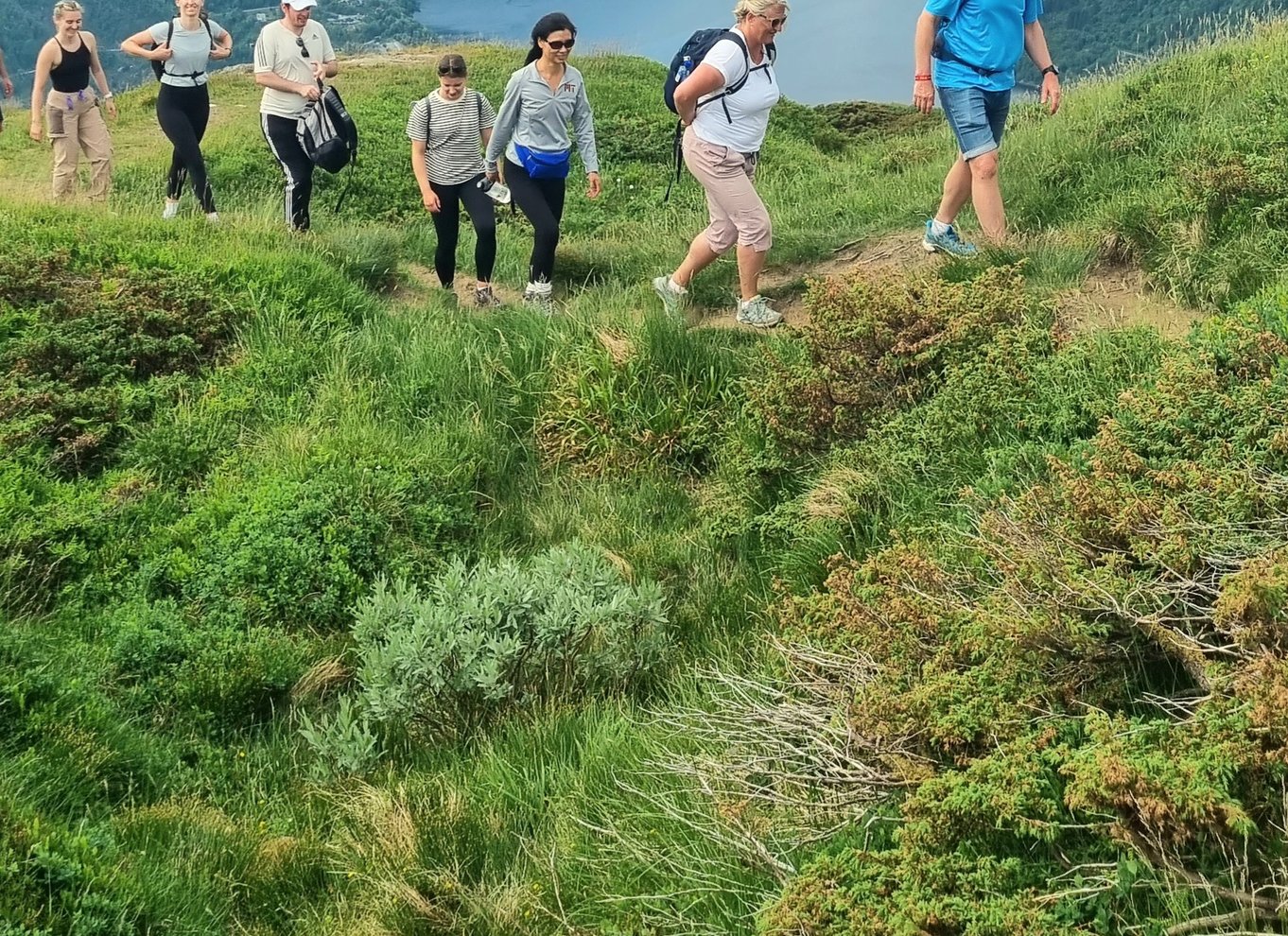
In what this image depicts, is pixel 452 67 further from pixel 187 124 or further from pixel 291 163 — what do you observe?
pixel 187 124

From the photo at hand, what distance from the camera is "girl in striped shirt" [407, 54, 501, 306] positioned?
23.7 feet

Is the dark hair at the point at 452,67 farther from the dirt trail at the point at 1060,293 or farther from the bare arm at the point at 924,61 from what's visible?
the bare arm at the point at 924,61

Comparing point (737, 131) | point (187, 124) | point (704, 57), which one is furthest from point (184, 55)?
point (737, 131)

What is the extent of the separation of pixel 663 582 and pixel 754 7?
3.37 metres

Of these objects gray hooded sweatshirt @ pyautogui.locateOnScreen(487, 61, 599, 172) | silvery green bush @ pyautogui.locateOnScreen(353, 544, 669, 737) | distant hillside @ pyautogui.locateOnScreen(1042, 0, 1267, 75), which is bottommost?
silvery green bush @ pyautogui.locateOnScreen(353, 544, 669, 737)

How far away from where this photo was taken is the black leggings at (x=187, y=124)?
8.52 metres

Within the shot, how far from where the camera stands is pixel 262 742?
4.10m

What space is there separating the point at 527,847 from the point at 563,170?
530cm

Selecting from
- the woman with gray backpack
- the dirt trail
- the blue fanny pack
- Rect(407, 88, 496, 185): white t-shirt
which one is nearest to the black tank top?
the woman with gray backpack

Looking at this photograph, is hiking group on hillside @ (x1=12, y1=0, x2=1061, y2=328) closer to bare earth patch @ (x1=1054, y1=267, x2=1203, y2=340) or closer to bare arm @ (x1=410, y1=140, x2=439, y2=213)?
bare arm @ (x1=410, y1=140, x2=439, y2=213)

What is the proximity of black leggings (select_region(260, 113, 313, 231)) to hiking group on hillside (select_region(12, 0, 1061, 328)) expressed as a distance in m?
0.01

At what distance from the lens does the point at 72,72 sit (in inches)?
354

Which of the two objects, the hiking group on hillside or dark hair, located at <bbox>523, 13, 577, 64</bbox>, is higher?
dark hair, located at <bbox>523, 13, 577, 64</bbox>

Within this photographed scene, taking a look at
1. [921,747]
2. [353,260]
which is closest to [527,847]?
[921,747]
